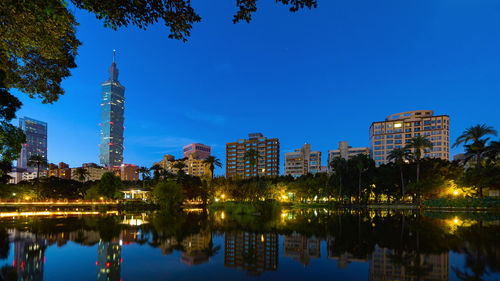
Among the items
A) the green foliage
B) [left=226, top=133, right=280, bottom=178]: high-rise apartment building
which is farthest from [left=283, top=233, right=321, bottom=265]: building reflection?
[left=226, top=133, right=280, bottom=178]: high-rise apartment building

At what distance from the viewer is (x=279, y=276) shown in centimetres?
988

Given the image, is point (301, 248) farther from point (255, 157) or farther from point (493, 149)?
point (255, 157)

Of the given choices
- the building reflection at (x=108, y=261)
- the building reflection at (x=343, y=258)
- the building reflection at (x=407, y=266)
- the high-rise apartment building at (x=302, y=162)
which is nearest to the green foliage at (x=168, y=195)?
the building reflection at (x=108, y=261)

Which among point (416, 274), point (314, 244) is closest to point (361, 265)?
point (416, 274)

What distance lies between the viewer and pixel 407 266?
10.5m

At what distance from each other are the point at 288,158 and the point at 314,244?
170409 millimetres

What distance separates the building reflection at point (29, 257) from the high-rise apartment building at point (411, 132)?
13884 cm

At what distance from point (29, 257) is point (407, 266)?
15658 mm

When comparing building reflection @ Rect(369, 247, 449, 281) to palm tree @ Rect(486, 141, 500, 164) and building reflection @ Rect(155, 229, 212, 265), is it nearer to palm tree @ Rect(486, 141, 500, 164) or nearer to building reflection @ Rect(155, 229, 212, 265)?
building reflection @ Rect(155, 229, 212, 265)

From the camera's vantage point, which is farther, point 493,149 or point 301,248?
point 493,149

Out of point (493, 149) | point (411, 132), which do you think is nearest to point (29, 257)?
point (493, 149)

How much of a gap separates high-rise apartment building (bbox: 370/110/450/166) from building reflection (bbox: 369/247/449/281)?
132594 mm

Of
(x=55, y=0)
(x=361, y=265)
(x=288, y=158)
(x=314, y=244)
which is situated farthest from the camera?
(x=288, y=158)

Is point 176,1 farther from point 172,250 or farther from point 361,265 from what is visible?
point 172,250
